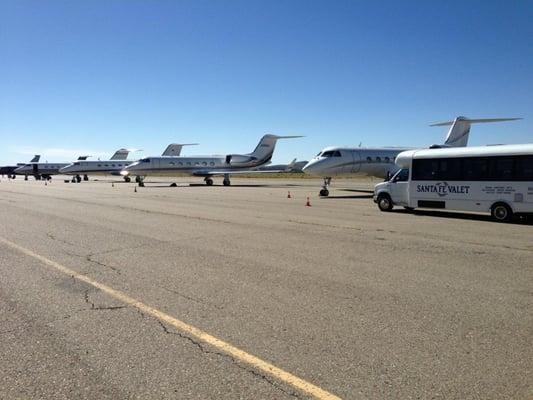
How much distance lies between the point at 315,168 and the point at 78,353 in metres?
26.5

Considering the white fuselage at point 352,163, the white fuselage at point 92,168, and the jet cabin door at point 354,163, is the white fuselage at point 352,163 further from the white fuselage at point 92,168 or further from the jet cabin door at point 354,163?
the white fuselage at point 92,168

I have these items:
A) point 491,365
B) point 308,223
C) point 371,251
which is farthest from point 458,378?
point 308,223

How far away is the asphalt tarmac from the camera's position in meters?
3.67

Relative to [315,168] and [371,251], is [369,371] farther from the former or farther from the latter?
[315,168]

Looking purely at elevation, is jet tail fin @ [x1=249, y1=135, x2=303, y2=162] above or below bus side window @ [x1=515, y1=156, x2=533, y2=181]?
above

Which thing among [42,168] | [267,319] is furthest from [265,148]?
[267,319]

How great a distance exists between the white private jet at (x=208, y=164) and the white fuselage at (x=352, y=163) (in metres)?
20.4

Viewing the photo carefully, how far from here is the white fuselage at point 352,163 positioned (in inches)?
1183

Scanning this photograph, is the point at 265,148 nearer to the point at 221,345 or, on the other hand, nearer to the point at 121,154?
the point at 121,154

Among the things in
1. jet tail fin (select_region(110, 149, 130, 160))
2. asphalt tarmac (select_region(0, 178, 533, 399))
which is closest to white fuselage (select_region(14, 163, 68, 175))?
jet tail fin (select_region(110, 149, 130, 160))

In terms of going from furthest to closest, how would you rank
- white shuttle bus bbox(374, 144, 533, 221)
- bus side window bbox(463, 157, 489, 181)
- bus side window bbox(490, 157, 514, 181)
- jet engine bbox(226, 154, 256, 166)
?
jet engine bbox(226, 154, 256, 166)
bus side window bbox(463, 157, 489, 181)
bus side window bbox(490, 157, 514, 181)
white shuttle bus bbox(374, 144, 533, 221)

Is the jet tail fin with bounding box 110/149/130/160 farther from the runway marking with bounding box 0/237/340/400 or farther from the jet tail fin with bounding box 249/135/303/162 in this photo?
the runway marking with bounding box 0/237/340/400

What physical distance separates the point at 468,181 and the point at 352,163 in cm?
1488

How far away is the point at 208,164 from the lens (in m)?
53.7
